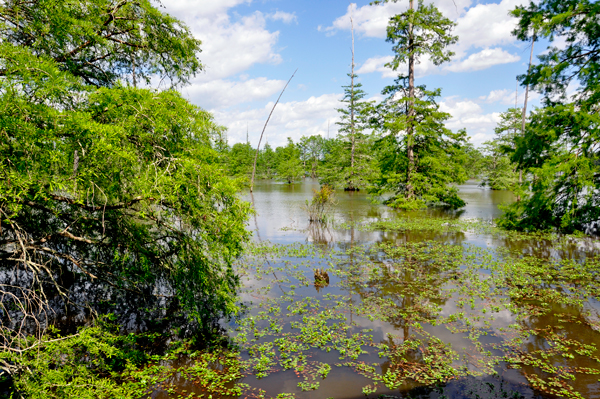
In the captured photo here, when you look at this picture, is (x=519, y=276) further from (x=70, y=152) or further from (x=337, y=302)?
(x=70, y=152)

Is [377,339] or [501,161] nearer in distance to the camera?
[377,339]

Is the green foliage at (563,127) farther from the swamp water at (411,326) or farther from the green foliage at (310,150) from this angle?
the green foliage at (310,150)

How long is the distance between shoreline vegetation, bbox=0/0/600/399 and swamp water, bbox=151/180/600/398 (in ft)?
0.12

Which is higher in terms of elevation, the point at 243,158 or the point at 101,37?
the point at 243,158

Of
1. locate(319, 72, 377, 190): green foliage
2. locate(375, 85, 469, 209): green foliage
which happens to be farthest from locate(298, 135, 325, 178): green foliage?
locate(375, 85, 469, 209): green foliage

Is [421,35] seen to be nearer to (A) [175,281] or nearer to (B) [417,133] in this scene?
(B) [417,133]

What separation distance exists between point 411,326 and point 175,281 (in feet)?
13.2

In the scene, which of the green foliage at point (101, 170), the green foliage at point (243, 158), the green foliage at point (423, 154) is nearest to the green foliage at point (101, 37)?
the green foliage at point (101, 170)

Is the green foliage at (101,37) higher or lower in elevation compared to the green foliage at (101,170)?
higher

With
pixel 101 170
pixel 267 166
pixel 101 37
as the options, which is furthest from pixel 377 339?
pixel 267 166

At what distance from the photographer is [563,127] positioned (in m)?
11.4

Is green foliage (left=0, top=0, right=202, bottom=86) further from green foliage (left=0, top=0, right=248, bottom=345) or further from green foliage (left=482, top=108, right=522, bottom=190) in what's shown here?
green foliage (left=482, top=108, right=522, bottom=190)

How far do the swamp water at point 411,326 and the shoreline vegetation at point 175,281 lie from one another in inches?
1.5

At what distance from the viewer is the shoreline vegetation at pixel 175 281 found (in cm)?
363
